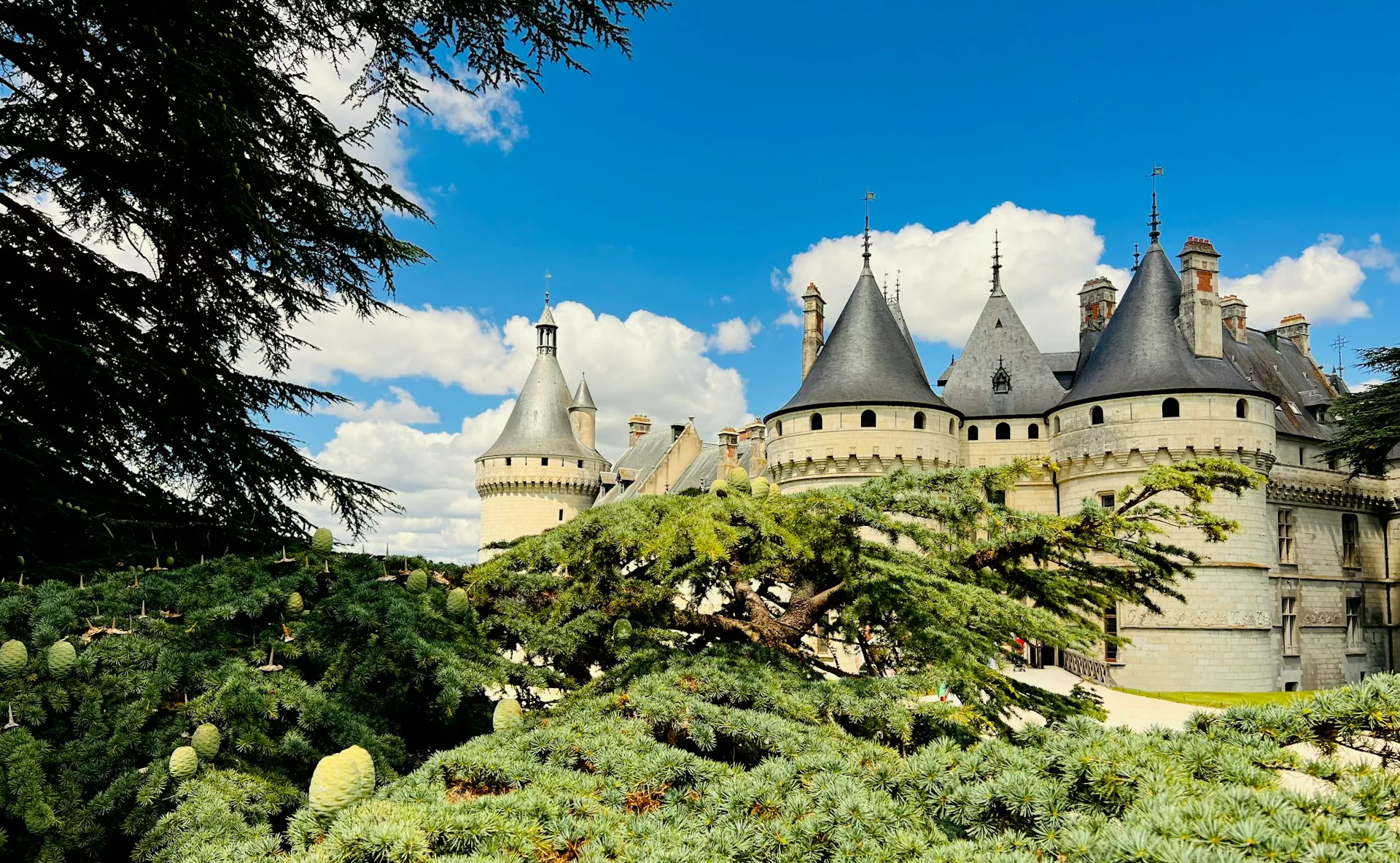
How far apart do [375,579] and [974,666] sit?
299 centimetres

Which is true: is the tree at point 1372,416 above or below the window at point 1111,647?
above

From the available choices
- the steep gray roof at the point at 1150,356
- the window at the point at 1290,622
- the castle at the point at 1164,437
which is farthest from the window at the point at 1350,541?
the steep gray roof at the point at 1150,356

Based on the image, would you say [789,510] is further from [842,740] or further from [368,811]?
[368,811]

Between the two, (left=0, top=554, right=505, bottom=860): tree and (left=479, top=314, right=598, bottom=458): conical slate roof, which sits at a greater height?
(left=479, top=314, right=598, bottom=458): conical slate roof

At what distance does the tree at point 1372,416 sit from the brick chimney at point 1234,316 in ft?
21.4

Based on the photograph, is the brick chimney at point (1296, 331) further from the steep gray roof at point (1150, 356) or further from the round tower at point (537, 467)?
the round tower at point (537, 467)

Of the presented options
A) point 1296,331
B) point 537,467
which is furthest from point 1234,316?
point 537,467

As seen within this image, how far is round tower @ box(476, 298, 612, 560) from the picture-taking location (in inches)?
1518

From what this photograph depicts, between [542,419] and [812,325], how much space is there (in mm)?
17199

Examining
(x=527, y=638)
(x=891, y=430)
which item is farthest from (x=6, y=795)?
(x=891, y=430)

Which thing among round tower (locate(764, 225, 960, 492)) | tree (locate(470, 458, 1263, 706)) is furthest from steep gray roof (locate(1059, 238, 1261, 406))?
tree (locate(470, 458, 1263, 706))

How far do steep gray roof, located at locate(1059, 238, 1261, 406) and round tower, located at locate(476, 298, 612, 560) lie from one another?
2270 cm

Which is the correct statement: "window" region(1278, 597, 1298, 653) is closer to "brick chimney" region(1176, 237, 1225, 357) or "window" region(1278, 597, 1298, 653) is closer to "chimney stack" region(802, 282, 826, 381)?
"brick chimney" region(1176, 237, 1225, 357)

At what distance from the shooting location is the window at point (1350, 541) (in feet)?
84.9
